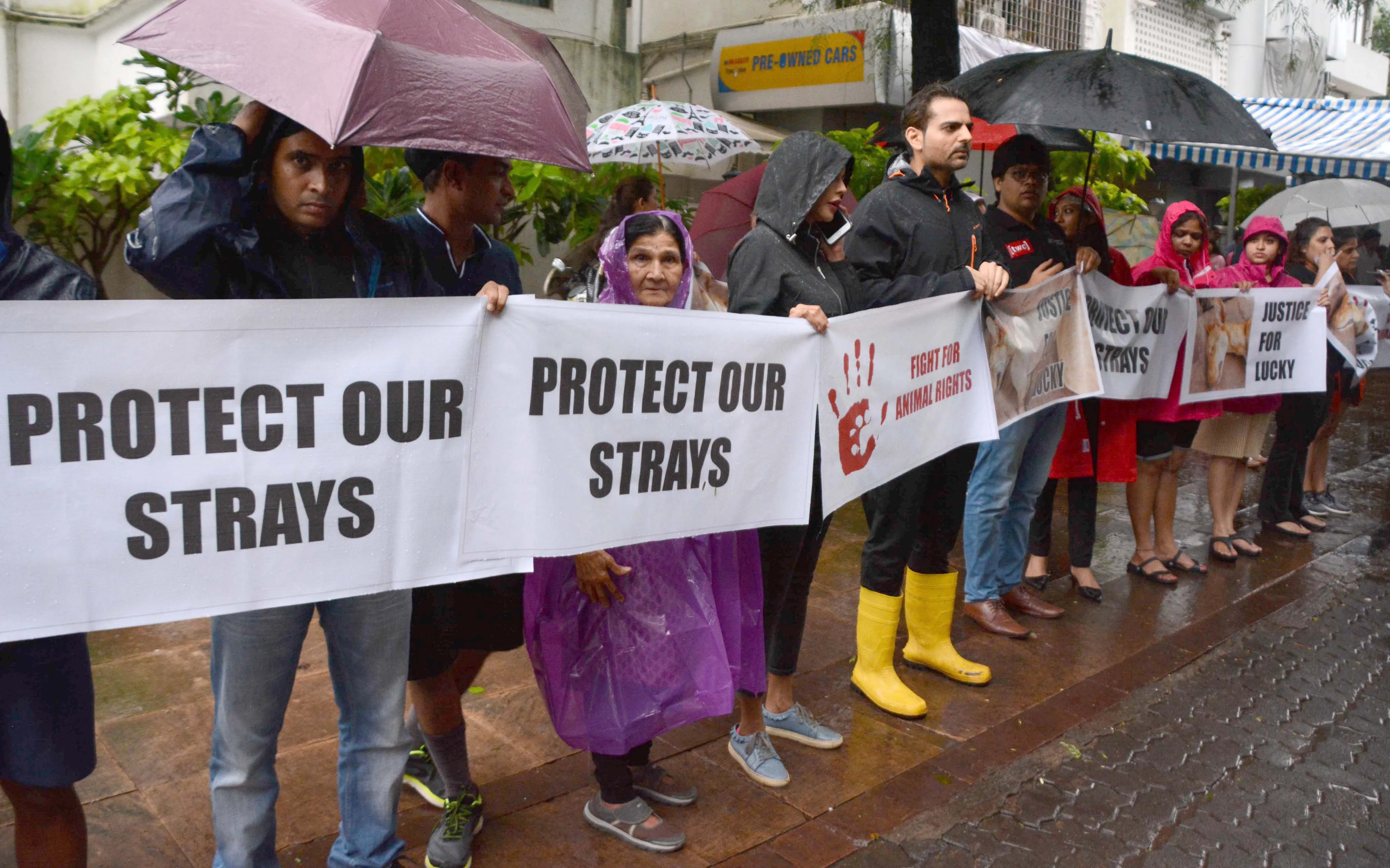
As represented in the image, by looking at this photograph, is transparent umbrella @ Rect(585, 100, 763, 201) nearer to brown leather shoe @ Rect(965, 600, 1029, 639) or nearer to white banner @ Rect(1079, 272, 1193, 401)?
white banner @ Rect(1079, 272, 1193, 401)

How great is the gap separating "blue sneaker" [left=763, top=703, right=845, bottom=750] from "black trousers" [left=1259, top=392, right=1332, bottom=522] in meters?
4.44

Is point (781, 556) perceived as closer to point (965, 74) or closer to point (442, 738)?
point (442, 738)

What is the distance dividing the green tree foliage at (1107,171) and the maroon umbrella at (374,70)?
6680 mm

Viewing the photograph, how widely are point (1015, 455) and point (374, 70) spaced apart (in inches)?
139

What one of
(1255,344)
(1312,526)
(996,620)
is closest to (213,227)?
(996,620)

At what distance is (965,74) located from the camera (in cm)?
493

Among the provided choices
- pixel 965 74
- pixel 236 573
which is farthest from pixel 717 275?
pixel 236 573

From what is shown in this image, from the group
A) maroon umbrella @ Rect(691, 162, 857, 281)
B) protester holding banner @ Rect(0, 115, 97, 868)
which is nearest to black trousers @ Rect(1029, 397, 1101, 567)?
maroon umbrella @ Rect(691, 162, 857, 281)

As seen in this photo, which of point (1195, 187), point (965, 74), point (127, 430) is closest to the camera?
point (127, 430)

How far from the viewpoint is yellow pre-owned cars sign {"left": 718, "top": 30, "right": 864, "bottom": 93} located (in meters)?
10.8

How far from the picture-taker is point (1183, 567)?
20.3 ft

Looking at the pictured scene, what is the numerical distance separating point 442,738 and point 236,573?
96 centimetres

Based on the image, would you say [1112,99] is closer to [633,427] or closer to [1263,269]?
[633,427]

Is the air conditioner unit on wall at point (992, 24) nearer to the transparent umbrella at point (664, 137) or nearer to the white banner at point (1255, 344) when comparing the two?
the transparent umbrella at point (664, 137)
